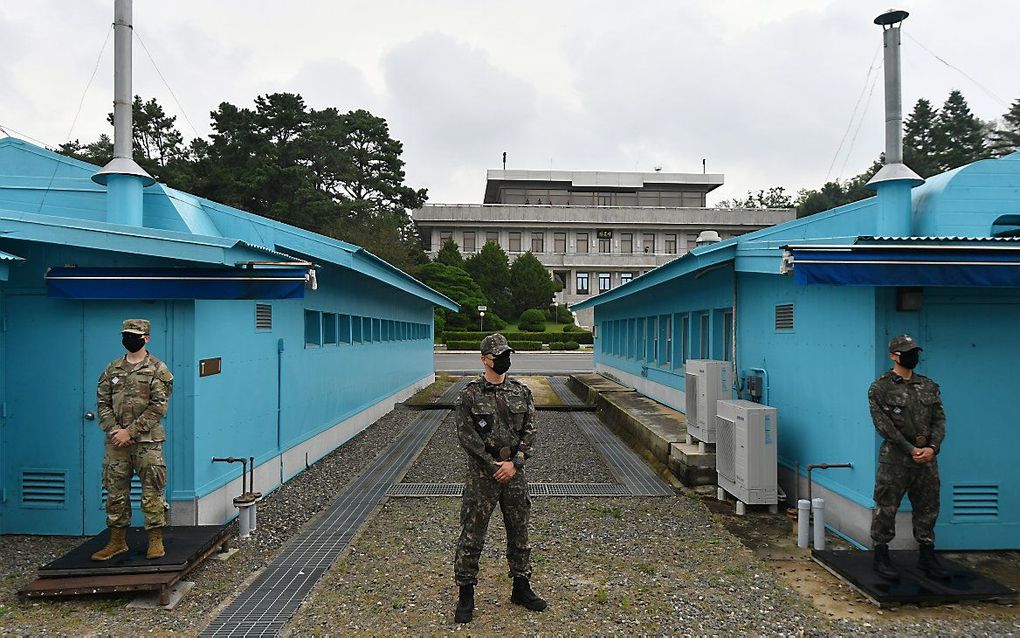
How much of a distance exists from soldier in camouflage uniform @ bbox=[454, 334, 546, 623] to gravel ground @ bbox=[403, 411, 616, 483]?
4.57 m

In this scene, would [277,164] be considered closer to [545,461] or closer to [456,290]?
[456,290]

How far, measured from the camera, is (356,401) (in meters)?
13.3

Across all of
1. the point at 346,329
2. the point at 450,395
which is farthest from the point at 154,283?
the point at 450,395

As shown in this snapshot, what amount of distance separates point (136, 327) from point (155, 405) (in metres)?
0.67

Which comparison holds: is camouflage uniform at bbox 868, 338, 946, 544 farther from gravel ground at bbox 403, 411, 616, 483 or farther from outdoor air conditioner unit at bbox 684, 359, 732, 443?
gravel ground at bbox 403, 411, 616, 483

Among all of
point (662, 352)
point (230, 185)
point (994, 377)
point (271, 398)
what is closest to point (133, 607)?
point (271, 398)

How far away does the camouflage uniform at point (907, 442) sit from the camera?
5.11 m

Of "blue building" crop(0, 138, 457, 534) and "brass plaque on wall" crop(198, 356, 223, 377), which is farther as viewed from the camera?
"brass plaque on wall" crop(198, 356, 223, 377)

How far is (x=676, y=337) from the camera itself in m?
13.8

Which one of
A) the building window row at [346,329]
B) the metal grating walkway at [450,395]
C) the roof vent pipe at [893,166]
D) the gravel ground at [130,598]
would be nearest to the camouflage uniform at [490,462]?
the gravel ground at [130,598]

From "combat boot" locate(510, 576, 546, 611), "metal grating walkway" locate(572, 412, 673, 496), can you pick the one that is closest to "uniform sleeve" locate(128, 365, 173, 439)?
"combat boot" locate(510, 576, 546, 611)

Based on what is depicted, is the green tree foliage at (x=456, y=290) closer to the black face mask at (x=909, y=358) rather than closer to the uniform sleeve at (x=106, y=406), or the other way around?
the uniform sleeve at (x=106, y=406)

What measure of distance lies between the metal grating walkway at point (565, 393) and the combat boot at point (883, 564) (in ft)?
42.8

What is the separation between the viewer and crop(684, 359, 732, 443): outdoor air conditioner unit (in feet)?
29.1
